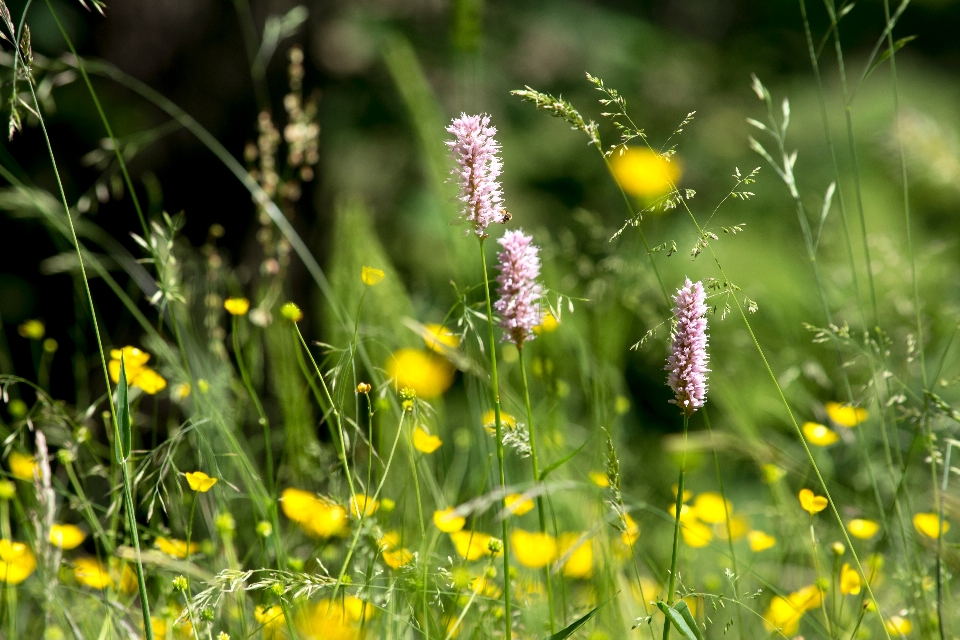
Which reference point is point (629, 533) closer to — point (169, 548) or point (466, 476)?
point (169, 548)

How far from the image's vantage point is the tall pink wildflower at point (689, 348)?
2.31ft

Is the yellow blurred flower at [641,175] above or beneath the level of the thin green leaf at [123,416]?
beneath

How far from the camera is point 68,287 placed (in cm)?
289

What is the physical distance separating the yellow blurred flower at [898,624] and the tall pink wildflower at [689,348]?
0.41 meters

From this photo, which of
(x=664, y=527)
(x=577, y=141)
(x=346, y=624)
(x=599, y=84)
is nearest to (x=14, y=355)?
(x=577, y=141)

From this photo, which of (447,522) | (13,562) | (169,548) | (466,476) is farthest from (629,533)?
(13,562)

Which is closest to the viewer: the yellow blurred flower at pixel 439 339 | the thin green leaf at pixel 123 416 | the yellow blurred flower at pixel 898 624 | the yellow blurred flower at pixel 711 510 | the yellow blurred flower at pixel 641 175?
the thin green leaf at pixel 123 416

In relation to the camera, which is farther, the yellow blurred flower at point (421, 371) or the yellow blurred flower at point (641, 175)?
the yellow blurred flower at point (641, 175)

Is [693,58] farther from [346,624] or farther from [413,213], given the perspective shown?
[346,624]

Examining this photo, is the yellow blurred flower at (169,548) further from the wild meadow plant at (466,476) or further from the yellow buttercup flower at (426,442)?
the yellow buttercup flower at (426,442)

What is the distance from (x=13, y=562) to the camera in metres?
1.13

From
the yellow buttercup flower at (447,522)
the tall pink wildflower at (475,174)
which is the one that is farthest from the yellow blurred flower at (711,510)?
the tall pink wildflower at (475,174)

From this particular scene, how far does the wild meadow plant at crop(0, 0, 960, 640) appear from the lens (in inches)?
30.2

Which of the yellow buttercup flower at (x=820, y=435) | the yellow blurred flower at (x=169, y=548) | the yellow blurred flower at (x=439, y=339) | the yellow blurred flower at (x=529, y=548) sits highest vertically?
the yellow blurred flower at (x=439, y=339)
